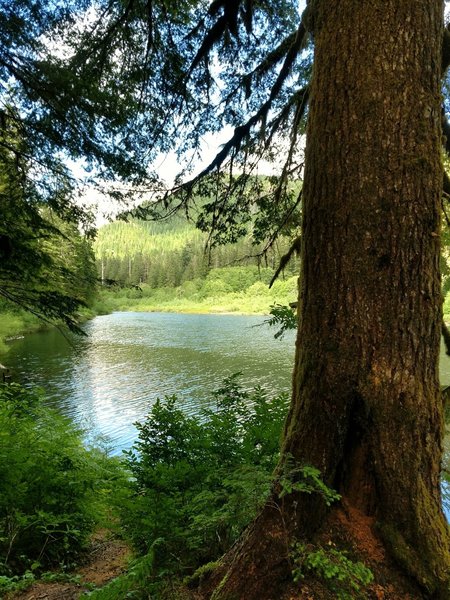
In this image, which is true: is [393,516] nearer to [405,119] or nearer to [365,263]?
[365,263]

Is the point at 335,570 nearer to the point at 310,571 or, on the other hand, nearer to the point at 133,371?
the point at 310,571

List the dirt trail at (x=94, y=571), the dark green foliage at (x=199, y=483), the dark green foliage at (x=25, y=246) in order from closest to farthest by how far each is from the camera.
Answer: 1. the dark green foliage at (x=199, y=483)
2. the dirt trail at (x=94, y=571)
3. the dark green foliage at (x=25, y=246)

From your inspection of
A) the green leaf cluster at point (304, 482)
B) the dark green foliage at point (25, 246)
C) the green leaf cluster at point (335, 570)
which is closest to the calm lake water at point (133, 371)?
the dark green foliage at point (25, 246)

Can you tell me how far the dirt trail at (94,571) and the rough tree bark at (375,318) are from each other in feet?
4.39

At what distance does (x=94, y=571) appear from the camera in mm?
2877

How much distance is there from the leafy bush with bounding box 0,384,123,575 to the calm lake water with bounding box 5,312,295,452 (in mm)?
4653

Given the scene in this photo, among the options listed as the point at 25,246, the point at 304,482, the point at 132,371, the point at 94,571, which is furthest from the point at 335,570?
the point at 132,371

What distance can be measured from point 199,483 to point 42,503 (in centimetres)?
137

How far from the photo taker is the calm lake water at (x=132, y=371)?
12.7 meters

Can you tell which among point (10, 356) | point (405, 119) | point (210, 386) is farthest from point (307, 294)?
point (10, 356)

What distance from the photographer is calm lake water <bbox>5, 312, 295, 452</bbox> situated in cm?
1268

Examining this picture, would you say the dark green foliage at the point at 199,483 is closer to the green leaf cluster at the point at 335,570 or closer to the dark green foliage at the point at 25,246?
the green leaf cluster at the point at 335,570

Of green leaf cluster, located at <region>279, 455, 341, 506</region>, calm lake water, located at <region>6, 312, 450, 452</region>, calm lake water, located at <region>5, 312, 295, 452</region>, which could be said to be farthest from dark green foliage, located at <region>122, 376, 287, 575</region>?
calm lake water, located at <region>6, 312, 450, 452</region>

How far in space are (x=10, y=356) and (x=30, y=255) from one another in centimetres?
1943
